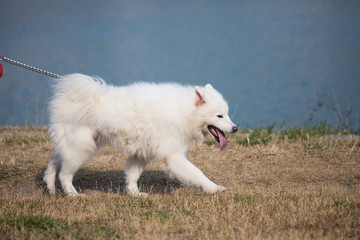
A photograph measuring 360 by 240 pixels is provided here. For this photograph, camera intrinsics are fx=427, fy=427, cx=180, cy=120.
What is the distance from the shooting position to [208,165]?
755 cm

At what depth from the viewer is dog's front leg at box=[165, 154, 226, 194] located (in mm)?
5176

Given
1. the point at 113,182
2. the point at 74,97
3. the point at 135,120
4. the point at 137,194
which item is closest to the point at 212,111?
the point at 135,120

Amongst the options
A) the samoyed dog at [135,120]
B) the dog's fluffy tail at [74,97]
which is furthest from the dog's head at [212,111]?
the dog's fluffy tail at [74,97]

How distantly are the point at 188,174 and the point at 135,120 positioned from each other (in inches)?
39.2

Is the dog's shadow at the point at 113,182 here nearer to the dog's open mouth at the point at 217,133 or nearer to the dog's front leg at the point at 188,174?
the dog's front leg at the point at 188,174

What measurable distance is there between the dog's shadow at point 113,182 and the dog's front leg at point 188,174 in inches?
42.5

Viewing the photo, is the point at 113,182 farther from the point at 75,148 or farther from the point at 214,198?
the point at 214,198

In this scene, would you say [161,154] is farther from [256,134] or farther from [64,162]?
[256,134]

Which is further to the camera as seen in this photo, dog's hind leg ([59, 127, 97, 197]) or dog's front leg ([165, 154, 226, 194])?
dog's hind leg ([59, 127, 97, 197])

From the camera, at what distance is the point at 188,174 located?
5.26m

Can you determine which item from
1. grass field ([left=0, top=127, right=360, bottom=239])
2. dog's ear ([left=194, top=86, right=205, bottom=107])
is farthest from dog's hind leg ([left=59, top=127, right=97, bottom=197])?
dog's ear ([left=194, top=86, right=205, bottom=107])

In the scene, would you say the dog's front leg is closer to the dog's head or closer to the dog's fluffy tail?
the dog's head

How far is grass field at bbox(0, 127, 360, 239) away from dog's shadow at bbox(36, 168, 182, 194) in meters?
0.02

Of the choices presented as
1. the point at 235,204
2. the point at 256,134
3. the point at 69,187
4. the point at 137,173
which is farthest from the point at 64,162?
the point at 256,134
